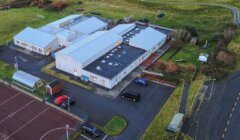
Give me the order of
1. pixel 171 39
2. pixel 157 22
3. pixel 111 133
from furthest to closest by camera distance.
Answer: pixel 157 22 < pixel 171 39 < pixel 111 133

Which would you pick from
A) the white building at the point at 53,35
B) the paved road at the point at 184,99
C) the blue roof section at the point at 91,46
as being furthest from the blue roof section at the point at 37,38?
the paved road at the point at 184,99

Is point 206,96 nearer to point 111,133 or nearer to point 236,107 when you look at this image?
point 236,107

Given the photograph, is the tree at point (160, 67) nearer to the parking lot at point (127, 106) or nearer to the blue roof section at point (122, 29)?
the parking lot at point (127, 106)

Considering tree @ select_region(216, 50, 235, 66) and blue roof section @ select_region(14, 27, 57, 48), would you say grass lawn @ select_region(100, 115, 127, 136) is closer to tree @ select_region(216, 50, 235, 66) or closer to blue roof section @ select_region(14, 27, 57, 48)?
tree @ select_region(216, 50, 235, 66)

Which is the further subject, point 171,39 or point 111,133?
point 171,39

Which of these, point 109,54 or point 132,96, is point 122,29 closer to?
point 109,54

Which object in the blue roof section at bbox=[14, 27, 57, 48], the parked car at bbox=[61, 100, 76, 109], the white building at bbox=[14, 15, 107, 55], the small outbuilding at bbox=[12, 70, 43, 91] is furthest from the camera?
the white building at bbox=[14, 15, 107, 55]

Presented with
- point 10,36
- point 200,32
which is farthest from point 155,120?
point 10,36

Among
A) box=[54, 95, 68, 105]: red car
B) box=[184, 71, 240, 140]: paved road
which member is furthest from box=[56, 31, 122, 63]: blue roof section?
box=[184, 71, 240, 140]: paved road

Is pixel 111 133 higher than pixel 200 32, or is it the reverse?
pixel 200 32
